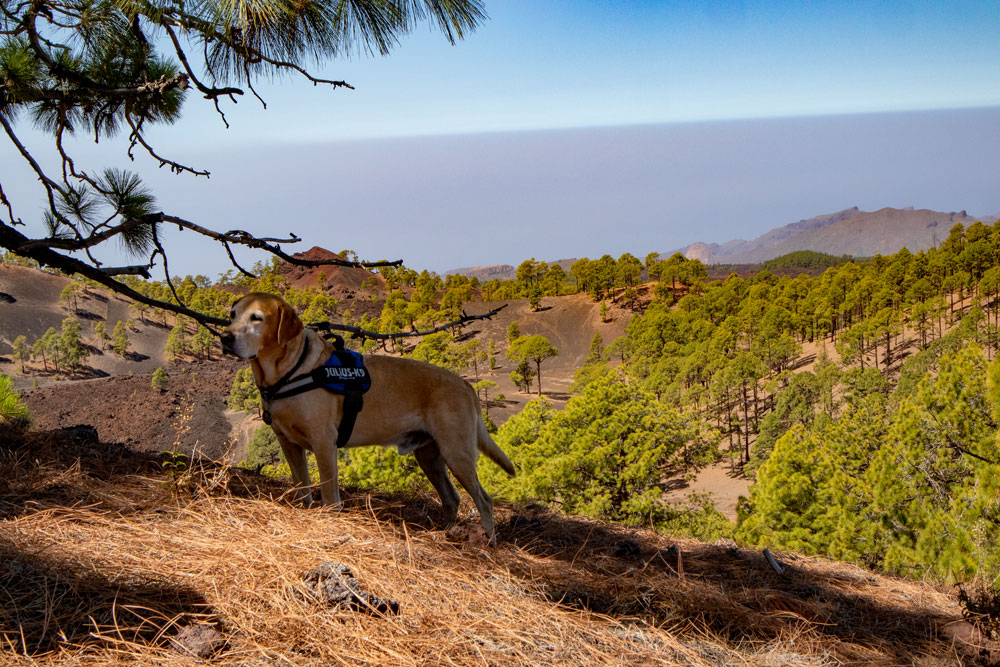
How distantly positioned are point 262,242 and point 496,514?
3.19 metres

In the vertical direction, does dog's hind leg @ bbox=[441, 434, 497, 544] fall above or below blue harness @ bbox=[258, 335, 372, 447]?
below

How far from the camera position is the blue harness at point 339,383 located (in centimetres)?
413

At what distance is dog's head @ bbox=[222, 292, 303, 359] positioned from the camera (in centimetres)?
390

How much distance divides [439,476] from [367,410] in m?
0.89

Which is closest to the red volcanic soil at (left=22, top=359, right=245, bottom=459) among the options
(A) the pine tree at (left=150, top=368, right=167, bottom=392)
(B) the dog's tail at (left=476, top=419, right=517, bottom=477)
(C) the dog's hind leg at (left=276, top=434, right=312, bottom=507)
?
(A) the pine tree at (left=150, top=368, right=167, bottom=392)

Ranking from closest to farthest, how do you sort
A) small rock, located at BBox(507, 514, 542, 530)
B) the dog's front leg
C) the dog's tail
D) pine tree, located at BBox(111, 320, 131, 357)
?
the dog's front leg, the dog's tail, small rock, located at BBox(507, 514, 542, 530), pine tree, located at BBox(111, 320, 131, 357)

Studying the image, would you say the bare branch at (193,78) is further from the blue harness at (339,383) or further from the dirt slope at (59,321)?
the dirt slope at (59,321)

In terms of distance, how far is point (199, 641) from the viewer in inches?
84.7

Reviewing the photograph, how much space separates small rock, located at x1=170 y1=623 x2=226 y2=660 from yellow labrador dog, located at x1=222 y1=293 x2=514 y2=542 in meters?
1.87

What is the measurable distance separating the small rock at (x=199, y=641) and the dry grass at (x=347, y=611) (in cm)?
3

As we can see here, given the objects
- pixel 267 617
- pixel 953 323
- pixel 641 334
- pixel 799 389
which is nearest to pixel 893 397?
pixel 799 389

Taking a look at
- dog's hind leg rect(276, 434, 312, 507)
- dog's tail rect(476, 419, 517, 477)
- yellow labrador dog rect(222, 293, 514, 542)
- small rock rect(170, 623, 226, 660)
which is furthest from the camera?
dog's tail rect(476, 419, 517, 477)

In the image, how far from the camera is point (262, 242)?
525cm

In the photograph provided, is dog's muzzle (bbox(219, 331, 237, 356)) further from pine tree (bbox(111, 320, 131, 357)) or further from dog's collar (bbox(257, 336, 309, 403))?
pine tree (bbox(111, 320, 131, 357))
